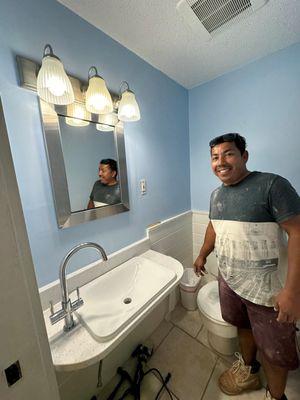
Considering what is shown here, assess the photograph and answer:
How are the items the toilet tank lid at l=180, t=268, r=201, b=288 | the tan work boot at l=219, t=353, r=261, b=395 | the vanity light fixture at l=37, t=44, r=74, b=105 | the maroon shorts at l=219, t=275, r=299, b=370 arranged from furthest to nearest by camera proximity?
the toilet tank lid at l=180, t=268, r=201, b=288, the tan work boot at l=219, t=353, r=261, b=395, the maroon shorts at l=219, t=275, r=299, b=370, the vanity light fixture at l=37, t=44, r=74, b=105

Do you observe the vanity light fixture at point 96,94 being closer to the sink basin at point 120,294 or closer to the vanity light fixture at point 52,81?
the vanity light fixture at point 52,81

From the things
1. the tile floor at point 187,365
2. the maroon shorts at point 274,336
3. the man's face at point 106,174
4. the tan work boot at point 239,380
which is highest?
the man's face at point 106,174

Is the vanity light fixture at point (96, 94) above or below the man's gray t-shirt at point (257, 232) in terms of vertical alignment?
above

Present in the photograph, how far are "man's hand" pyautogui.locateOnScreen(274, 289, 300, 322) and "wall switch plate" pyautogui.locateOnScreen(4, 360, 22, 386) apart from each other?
0.96 meters

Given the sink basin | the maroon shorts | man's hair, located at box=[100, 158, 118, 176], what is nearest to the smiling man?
the maroon shorts

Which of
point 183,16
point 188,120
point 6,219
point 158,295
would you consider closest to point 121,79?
point 183,16

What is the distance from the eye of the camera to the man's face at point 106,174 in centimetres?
101

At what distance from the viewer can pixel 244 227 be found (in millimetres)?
833

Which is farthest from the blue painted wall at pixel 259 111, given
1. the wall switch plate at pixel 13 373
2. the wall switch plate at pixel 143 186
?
the wall switch plate at pixel 13 373

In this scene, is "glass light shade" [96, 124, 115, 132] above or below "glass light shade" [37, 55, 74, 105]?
below

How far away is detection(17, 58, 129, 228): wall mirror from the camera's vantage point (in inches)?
31.2

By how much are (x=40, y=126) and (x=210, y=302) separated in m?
1.59

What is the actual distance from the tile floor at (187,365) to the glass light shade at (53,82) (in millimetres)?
1702

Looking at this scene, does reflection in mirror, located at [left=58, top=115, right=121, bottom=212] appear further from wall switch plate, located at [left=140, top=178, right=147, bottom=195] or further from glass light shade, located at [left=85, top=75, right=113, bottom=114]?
wall switch plate, located at [left=140, top=178, right=147, bottom=195]
